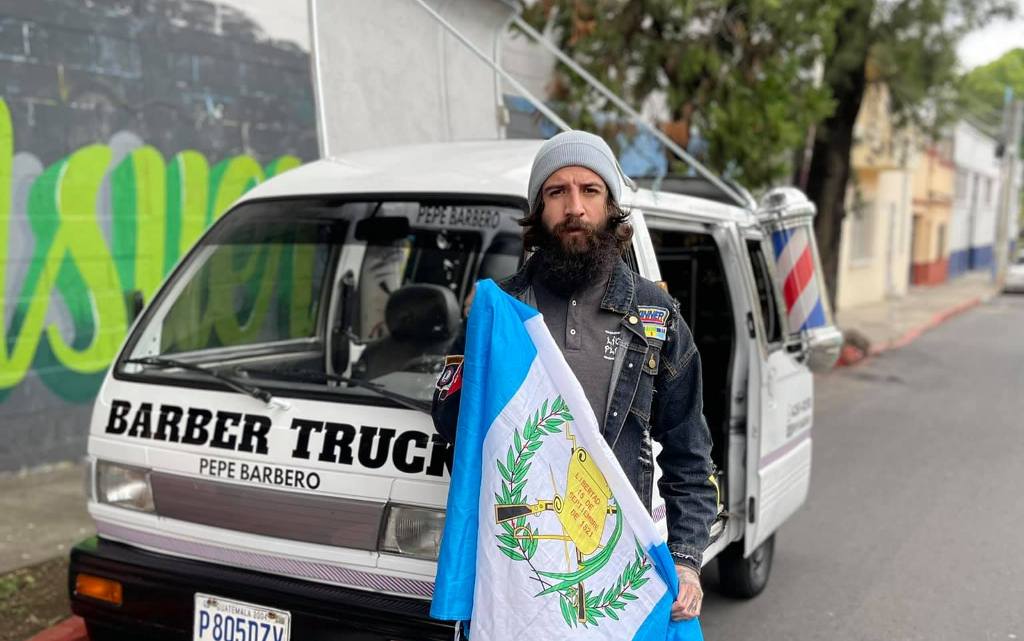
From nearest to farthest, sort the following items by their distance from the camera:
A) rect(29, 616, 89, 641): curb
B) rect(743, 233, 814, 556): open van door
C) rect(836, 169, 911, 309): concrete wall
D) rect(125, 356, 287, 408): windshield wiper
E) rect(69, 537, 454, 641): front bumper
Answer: rect(69, 537, 454, 641): front bumper < rect(125, 356, 287, 408): windshield wiper < rect(29, 616, 89, 641): curb < rect(743, 233, 814, 556): open van door < rect(836, 169, 911, 309): concrete wall

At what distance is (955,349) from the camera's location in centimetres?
1741

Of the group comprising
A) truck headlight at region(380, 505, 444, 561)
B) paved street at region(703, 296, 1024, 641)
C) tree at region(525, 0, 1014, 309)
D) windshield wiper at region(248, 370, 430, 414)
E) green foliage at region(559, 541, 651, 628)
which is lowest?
paved street at region(703, 296, 1024, 641)

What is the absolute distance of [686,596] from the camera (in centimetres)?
243

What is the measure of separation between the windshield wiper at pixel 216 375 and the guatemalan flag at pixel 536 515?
1166 millimetres

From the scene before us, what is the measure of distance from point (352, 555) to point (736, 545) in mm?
2225

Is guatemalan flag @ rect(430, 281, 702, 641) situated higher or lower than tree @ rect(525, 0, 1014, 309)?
lower

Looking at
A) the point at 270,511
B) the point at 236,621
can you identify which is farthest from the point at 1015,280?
the point at 236,621

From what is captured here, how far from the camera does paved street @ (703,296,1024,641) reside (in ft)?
16.2

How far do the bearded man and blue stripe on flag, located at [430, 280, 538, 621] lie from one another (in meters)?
0.16

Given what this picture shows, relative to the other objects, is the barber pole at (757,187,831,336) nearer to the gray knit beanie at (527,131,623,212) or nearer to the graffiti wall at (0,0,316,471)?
the gray knit beanie at (527,131,623,212)

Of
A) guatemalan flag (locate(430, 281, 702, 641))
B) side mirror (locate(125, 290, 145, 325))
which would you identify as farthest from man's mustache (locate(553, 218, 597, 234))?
side mirror (locate(125, 290, 145, 325))

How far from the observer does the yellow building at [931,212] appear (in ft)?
113

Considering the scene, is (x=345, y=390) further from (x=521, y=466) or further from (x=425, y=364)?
(x=521, y=466)

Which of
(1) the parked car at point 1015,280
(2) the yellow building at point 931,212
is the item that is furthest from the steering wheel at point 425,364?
(1) the parked car at point 1015,280
